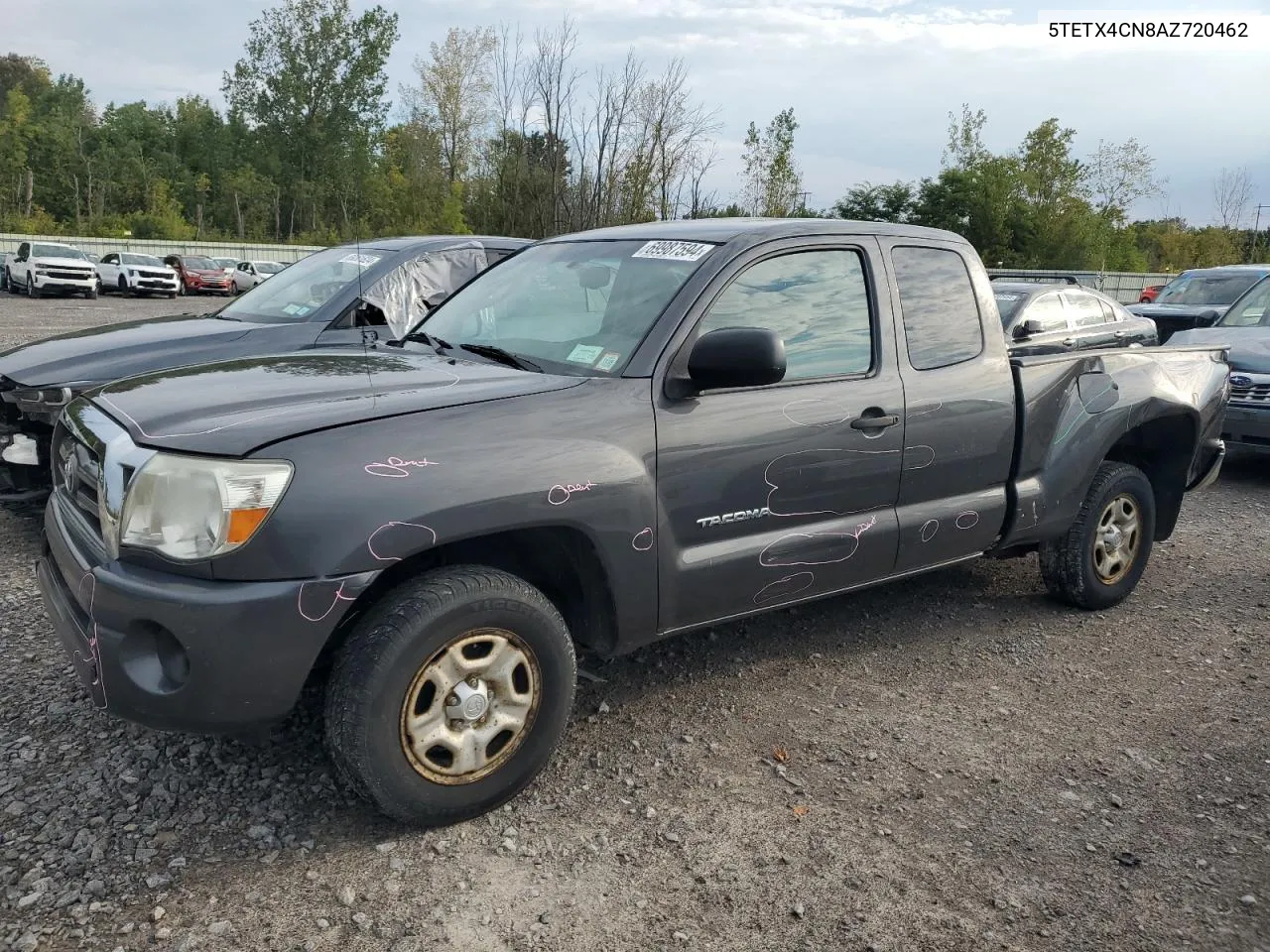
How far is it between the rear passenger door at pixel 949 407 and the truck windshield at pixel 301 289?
140 inches

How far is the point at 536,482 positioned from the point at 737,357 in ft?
2.39

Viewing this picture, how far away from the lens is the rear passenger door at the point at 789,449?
3166mm

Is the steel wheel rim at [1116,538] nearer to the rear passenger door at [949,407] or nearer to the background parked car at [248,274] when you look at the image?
the rear passenger door at [949,407]

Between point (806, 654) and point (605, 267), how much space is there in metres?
1.83

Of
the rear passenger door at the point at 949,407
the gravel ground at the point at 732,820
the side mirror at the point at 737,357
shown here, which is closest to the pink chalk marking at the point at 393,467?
the side mirror at the point at 737,357

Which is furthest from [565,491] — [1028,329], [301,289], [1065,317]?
[1065,317]

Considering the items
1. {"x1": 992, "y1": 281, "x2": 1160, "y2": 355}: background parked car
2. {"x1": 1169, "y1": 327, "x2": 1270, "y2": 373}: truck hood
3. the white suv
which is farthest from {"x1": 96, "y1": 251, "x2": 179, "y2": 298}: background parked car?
{"x1": 1169, "y1": 327, "x2": 1270, "y2": 373}: truck hood

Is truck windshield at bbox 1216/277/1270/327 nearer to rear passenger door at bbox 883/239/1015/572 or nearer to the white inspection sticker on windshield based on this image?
rear passenger door at bbox 883/239/1015/572

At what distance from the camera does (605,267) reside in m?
3.71

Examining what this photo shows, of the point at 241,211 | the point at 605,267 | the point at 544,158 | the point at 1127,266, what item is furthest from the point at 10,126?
the point at 605,267

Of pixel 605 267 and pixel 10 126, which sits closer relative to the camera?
pixel 605 267

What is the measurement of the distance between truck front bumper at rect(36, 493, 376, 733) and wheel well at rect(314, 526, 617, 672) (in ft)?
0.68

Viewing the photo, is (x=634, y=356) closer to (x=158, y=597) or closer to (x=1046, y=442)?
(x=158, y=597)

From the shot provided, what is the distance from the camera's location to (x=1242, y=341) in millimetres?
8570
